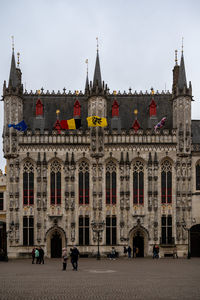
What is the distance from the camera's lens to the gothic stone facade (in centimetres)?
6262

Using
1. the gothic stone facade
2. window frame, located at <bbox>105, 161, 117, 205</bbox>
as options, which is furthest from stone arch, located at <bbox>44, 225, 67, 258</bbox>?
window frame, located at <bbox>105, 161, 117, 205</bbox>

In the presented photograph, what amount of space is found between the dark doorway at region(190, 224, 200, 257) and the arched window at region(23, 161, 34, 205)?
20.6 meters

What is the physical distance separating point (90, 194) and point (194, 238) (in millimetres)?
14269

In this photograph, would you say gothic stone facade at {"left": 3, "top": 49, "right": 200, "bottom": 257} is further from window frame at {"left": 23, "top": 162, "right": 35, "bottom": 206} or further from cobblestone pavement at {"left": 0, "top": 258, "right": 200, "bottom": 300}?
cobblestone pavement at {"left": 0, "top": 258, "right": 200, "bottom": 300}

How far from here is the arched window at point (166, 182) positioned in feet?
208

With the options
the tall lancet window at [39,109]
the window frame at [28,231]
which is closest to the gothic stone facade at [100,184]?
the window frame at [28,231]

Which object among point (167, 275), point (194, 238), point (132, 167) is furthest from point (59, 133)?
point (167, 275)

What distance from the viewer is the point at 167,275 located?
35.8 m

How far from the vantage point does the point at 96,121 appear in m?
62.2

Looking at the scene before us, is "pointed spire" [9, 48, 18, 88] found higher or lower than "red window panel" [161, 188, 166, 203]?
higher

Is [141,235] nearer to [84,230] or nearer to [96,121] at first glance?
[84,230]

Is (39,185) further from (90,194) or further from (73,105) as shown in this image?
(73,105)

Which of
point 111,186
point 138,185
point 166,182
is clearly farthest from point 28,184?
point 166,182

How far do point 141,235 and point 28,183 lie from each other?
1568 centimetres
